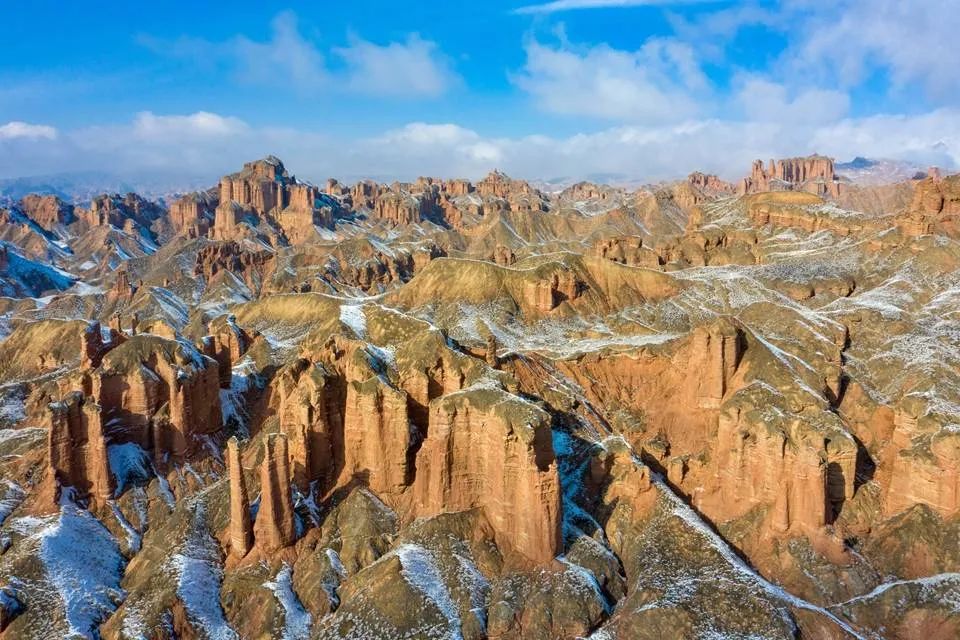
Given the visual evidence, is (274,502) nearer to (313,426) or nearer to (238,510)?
(238,510)

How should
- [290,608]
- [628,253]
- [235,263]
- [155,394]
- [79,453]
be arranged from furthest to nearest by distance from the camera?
[235,263] → [628,253] → [155,394] → [79,453] → [290,608]

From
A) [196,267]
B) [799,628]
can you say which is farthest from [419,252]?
[799,628]

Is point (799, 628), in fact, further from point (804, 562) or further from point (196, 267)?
point (196, 267)

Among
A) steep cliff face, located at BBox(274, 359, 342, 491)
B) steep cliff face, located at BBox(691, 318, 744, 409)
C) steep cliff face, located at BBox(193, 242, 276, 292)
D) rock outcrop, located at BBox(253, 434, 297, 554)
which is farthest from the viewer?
steep cliff face, located at BBox(193, 242, 276, 292)

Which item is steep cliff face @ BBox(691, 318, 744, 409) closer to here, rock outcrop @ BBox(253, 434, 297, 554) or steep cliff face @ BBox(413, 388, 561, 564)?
steep cliff face @ BBox(413, 388, 561, 564)

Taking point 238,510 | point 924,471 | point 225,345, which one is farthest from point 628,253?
point 238,510

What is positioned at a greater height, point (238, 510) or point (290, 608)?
point (238, 510)

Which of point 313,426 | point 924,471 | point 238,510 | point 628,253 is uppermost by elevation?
point 628,253

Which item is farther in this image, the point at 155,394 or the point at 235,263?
the point at 235,263

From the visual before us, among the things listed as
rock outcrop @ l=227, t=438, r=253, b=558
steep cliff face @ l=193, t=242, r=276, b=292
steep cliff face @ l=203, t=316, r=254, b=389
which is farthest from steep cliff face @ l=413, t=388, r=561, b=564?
steep cliff face @ l=193, t=242, r=276, b=292
